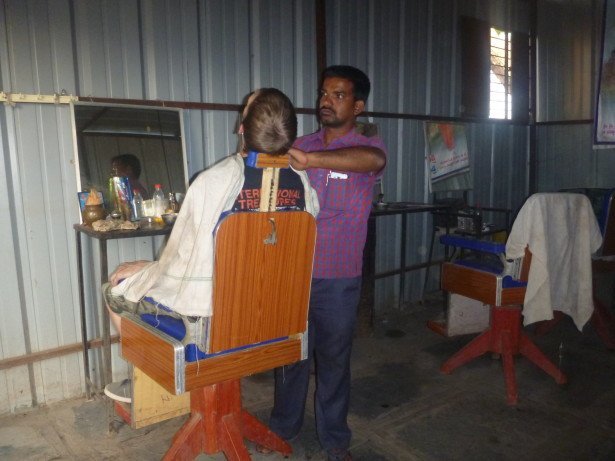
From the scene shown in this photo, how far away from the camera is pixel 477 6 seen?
4883 mm

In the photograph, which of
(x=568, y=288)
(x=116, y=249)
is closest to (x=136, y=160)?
(x=116, y=249)

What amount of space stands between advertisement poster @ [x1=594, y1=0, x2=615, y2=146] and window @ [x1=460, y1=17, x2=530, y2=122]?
0.71m

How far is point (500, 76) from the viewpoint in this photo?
5320 mm

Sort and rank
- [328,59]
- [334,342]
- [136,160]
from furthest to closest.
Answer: [328,59] → [136,160] → [334,342]

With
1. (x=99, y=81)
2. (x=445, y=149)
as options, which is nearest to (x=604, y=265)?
(x=445, y=149)

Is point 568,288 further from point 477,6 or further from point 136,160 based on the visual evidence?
point 477,6

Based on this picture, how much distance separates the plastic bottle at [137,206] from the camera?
2.71 m

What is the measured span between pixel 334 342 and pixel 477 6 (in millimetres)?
4121

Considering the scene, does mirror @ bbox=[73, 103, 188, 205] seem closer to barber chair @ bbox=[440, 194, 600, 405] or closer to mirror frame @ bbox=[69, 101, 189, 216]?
mirror frame @ bbox=[69, 101, 189, 216]

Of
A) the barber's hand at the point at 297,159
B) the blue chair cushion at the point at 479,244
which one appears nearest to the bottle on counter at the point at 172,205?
the barber's hand at the point at 297,159

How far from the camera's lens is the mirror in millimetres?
2625

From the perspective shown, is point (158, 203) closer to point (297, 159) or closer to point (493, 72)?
point (297, 159)

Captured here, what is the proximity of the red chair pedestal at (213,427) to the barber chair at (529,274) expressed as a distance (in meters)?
1.53

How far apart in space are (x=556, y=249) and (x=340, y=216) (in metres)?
1.40
